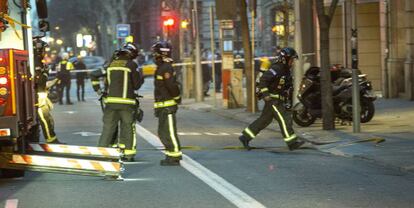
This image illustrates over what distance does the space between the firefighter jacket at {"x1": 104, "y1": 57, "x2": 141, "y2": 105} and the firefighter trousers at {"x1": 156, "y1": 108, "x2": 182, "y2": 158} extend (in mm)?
489

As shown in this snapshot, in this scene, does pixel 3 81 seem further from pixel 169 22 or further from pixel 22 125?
pixel 169 22

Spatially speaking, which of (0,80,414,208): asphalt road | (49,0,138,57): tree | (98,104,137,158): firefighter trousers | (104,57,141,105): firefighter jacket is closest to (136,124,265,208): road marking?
(0,80,414,208): asphalt road

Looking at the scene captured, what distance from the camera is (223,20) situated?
23.0 metres

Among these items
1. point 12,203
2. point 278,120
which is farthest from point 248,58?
point 12,203

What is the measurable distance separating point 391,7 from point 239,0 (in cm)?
510

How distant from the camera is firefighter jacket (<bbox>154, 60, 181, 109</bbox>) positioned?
38.5 feet

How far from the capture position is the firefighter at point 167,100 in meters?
11.7

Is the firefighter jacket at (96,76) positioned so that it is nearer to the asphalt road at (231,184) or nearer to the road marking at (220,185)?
the asphalt road at (231,184)

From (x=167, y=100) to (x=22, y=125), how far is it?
102 inches

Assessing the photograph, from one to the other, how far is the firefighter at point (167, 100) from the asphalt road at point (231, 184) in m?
0.30

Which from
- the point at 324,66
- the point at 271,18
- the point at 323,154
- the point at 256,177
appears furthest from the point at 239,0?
the point at 271,18

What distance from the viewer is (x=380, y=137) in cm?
1461

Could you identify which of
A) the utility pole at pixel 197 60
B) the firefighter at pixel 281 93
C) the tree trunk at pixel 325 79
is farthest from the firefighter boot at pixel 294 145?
the utility pole at pixel 197 60

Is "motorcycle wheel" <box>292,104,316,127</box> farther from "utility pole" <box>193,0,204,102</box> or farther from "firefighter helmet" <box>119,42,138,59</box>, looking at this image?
"utility pole" <box>193,0,204,102</box>
